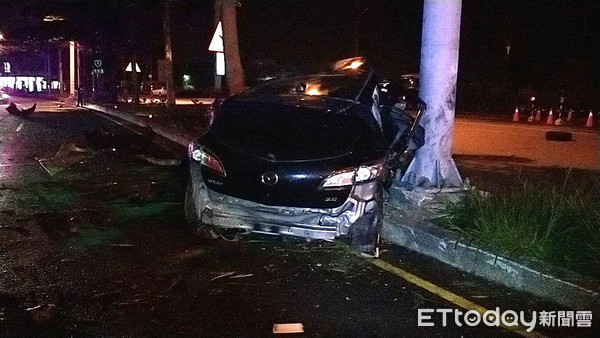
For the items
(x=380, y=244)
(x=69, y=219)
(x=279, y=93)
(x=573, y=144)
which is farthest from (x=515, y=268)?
(x=573, y=144)

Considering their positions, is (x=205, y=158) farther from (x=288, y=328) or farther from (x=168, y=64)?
(x=168, y=64)

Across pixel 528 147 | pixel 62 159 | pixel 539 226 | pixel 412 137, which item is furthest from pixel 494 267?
pixel 528 147

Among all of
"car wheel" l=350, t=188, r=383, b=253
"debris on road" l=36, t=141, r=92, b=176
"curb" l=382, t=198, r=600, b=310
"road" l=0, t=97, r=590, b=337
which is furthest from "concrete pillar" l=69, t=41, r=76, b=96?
"car wheel" l=350, t=188, r=383, b=253

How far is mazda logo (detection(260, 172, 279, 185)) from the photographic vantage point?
6289 millimetres

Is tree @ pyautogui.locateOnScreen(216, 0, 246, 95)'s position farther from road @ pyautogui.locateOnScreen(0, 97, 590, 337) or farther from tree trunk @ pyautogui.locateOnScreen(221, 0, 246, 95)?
road @ pyautogui.locateOnScreen(0, 97, 590, 337)

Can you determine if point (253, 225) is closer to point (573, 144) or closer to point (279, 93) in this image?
point (279, 93)

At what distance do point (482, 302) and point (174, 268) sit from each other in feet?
8.77

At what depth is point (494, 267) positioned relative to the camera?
20.1 ft

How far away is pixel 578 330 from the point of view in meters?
5.01

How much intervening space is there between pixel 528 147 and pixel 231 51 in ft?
25.7

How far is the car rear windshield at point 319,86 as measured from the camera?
7156mm

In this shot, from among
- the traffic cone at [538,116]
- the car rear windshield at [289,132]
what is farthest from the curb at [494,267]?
the traffic cone at [538,116]

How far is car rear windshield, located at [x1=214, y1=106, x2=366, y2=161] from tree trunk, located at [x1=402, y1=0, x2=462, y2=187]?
6.52 feet

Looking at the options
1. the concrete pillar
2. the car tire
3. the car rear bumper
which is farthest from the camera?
the concrete pillar
